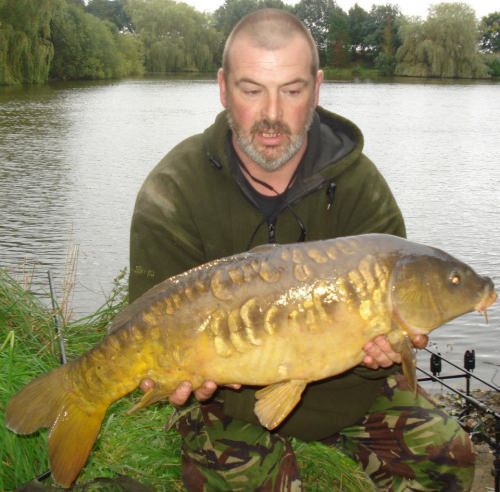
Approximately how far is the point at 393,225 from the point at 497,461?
112 centimetres

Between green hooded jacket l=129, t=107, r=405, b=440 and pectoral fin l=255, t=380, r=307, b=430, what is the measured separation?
40cm

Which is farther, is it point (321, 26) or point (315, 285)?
point (321, 26)

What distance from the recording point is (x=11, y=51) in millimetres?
22141

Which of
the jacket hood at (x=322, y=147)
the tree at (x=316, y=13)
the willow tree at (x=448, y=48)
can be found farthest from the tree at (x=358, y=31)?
→ the jacket hood at (x=322, y=147)

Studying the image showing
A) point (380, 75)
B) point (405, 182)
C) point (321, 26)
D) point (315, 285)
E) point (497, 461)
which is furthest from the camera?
point (321, 26)

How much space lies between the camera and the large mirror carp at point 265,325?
1.49m

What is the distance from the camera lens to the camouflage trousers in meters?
1.87

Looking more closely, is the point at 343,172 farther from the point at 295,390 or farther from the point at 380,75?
the point at 380,75

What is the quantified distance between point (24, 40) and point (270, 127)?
70.6 feet

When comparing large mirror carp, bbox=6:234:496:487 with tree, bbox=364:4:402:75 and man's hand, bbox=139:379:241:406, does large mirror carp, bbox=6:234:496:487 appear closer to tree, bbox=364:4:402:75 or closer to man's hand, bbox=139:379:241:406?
man's hand, bbox=139:379:241:406

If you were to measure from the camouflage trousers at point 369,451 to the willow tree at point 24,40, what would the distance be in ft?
68.9

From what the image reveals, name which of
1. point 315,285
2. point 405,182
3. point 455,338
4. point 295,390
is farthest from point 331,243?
point 405,182

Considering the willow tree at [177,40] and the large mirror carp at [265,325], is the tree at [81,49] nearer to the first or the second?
the willow tree at [177,40]

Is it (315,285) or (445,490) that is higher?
(315,285)
